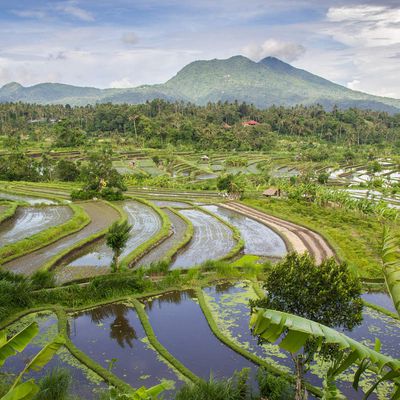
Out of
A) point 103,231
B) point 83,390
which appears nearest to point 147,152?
point 103,231

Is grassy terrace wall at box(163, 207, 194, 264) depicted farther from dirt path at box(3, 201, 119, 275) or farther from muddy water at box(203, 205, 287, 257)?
dirt path at box(3, 201, 119, 275)

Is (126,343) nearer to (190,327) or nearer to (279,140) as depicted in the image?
(190,327)

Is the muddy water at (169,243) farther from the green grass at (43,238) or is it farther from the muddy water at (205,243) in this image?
the green grass at (43,238)

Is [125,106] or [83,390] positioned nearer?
[83,390]

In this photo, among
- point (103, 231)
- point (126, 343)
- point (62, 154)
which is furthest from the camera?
point (62, 154)

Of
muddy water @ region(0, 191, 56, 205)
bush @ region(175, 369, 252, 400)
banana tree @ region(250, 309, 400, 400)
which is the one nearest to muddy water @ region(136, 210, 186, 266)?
bush @ region(175, 369, 252, 400)

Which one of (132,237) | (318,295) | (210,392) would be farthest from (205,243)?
(210,392)

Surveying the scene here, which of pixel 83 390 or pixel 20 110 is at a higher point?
pixel 20 110

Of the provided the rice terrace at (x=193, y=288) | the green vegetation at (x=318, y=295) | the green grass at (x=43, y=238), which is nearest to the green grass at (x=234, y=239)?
the rice terrace at (x=193, y=288)
